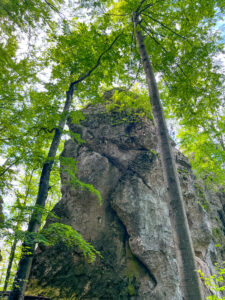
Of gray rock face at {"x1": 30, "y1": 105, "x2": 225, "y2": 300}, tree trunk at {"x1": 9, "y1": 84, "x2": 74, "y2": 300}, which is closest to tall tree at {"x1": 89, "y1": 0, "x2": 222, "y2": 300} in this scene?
gray rock face at {"x1": 30, "y1": 105, "x2": 225, "y2": 300}

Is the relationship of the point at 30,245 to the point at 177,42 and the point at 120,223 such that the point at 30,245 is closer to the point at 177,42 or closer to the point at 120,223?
the point at 120,223

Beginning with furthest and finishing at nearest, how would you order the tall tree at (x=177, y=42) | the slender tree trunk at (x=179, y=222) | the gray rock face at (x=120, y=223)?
the gray rock face at (x=120, y=223) → the tall tree at (x=177, y=42) → the slender tree trunk at (x=179, y=222)

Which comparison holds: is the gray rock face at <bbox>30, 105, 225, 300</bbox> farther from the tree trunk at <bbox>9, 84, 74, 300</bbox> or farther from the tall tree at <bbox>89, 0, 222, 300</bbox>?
the tall tree at <bbox>89, 0, 222, 300</bbox>

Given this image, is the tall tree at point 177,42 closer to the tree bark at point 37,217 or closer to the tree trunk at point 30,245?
the tree bark at point 37,217

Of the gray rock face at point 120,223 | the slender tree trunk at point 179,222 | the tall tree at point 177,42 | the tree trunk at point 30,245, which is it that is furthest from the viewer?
the gray rock face at point 120,223

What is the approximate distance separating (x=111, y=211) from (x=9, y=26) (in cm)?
742

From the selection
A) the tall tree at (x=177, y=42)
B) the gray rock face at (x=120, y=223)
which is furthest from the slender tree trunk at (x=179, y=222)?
the gray rock face at (x=120, y=223)

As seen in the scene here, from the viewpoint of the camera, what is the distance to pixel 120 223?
27.6 feet

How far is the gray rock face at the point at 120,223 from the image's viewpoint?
6.78 metres

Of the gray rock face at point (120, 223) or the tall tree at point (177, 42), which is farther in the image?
the gray rock face at point (120, 223)

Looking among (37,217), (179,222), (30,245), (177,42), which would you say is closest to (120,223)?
(37,217)

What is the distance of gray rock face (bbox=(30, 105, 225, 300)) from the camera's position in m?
6.78

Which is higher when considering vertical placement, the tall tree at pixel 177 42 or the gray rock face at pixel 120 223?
the tall tree at pixel 177 42

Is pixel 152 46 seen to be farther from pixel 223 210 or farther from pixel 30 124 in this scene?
pixel 223 210
